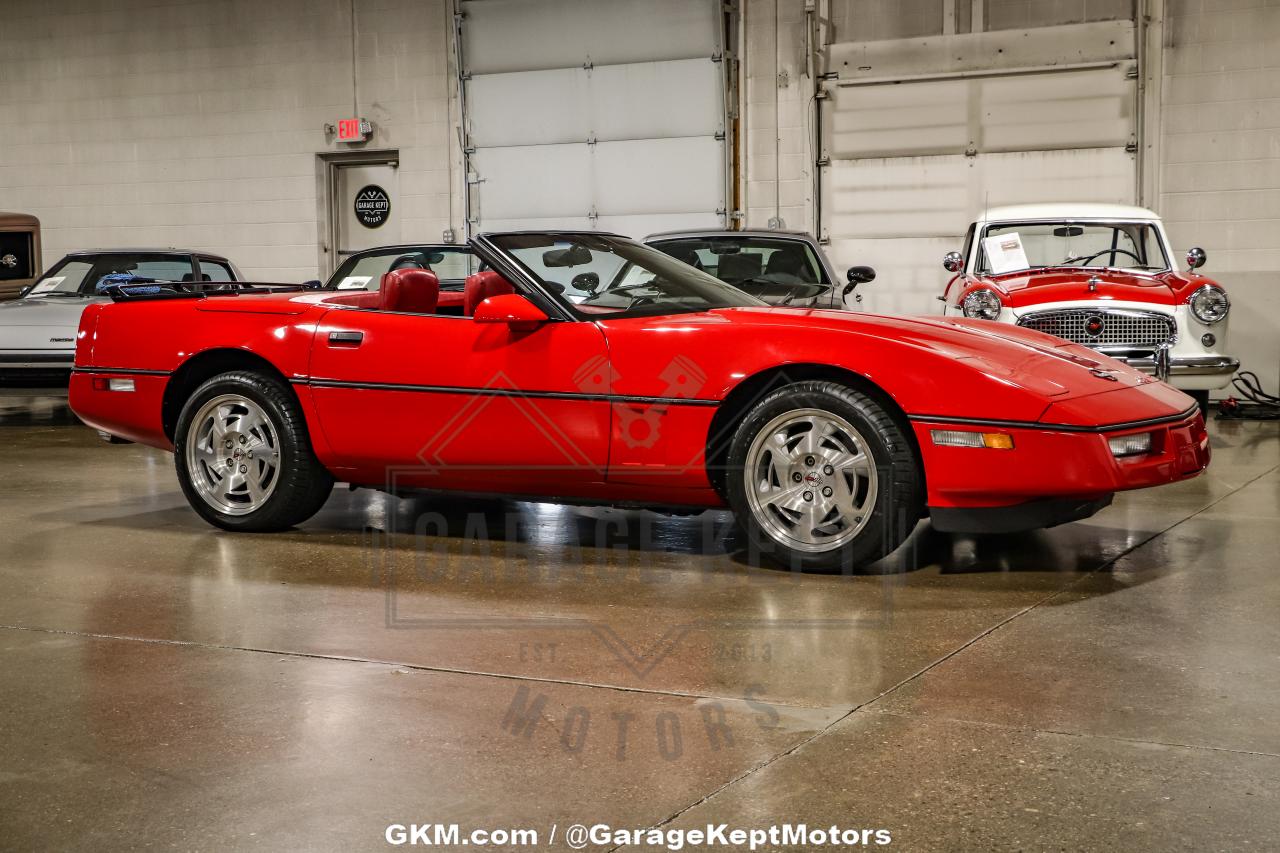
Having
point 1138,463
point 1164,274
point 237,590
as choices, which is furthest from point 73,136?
point 1138,463

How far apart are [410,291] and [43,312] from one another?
6494mm

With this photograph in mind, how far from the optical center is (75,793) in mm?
2684

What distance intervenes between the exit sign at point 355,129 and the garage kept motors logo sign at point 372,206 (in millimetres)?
610

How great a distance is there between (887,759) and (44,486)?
5.59 metres

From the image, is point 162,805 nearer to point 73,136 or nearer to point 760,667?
point 760,667

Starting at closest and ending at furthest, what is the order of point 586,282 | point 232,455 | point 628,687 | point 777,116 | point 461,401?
point 628,687 < point 461,401 < point 586,282 < point 232,455 < point 777,116

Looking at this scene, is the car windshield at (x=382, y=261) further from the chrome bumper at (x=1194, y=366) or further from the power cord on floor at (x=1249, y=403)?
the power cord on floor at (x=1249, y=403)

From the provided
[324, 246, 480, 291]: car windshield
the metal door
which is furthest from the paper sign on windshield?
the metal door

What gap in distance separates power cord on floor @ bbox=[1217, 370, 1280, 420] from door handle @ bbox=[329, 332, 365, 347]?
814cm

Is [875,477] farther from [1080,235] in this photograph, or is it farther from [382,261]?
[382,261]

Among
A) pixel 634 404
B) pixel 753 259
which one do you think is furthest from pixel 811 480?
pixel 753 259

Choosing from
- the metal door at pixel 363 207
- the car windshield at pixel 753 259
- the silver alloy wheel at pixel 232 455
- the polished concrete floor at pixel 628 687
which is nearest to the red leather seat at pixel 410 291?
the silver alloy wheel at pixel 232 455

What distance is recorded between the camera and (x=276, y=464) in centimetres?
553

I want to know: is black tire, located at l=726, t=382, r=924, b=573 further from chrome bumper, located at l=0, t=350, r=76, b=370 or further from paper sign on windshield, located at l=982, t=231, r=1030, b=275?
chrome bumper, located at l=0, t=350, r=76, b=370
